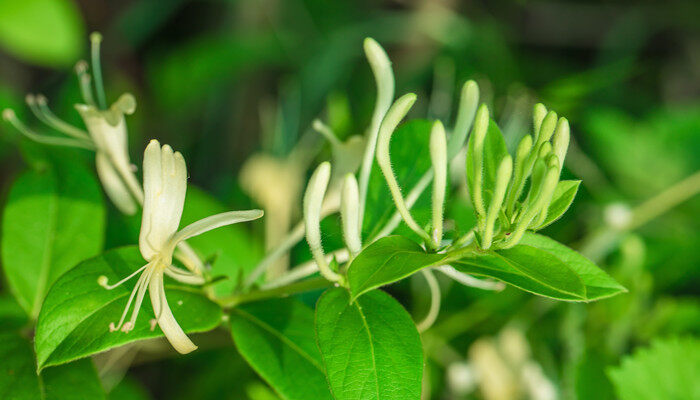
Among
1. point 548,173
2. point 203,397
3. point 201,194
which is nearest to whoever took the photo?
point 548,173

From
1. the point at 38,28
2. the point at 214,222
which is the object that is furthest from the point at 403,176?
the point at 38,28

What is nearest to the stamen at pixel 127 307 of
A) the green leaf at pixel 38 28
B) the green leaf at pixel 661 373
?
the green leaf at pixel 661 373

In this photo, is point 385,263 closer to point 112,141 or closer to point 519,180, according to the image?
point 519,180

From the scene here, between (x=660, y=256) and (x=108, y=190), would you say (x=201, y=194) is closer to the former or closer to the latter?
→ (x=108, y=190)

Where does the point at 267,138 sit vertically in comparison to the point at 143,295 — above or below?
below

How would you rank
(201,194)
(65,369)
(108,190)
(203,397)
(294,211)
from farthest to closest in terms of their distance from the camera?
(294,211)
(203,397)
(201,194)
(108,190)
(65,369)

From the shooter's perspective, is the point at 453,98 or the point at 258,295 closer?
the point at 258,295

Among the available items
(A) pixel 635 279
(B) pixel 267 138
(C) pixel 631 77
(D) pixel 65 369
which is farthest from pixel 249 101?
(D) pixel 65 369

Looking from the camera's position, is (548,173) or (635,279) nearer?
(548,173)
